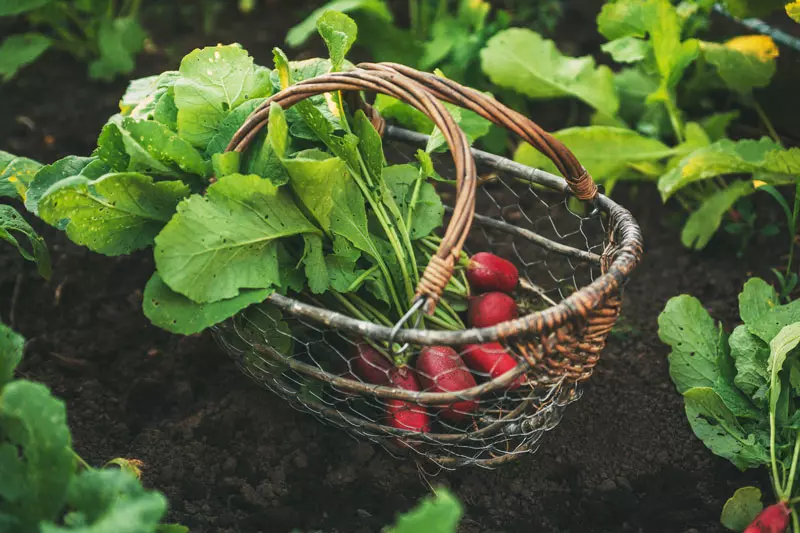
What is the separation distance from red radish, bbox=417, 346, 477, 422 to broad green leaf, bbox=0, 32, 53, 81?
6.64 feet

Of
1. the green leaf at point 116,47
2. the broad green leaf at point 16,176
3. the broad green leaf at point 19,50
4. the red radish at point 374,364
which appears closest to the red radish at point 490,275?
the red radish at point 374,364

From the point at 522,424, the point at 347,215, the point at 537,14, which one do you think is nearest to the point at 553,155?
the point at 347,215

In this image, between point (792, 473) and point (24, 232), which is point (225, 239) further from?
point (792, 473)

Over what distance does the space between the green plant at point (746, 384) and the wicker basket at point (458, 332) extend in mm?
289

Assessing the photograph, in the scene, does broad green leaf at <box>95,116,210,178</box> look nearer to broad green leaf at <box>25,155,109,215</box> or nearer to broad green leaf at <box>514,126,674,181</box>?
broad green leaf at <box>25,155,109,215</box>

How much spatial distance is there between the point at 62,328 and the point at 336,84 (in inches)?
43.5

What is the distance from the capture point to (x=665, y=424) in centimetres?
183

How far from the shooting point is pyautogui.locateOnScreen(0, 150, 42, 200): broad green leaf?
5.59ft

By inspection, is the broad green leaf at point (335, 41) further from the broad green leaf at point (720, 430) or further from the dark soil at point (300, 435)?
the broad green leaf at point (720, 430)

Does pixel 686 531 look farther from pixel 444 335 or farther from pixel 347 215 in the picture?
pixel 347 215

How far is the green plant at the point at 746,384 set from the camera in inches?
62.4

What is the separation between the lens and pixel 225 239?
58.1 inches

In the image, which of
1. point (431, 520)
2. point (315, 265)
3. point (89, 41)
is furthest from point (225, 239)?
point (89, 41)

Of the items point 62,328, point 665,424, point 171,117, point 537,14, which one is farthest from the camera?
point 537,14
